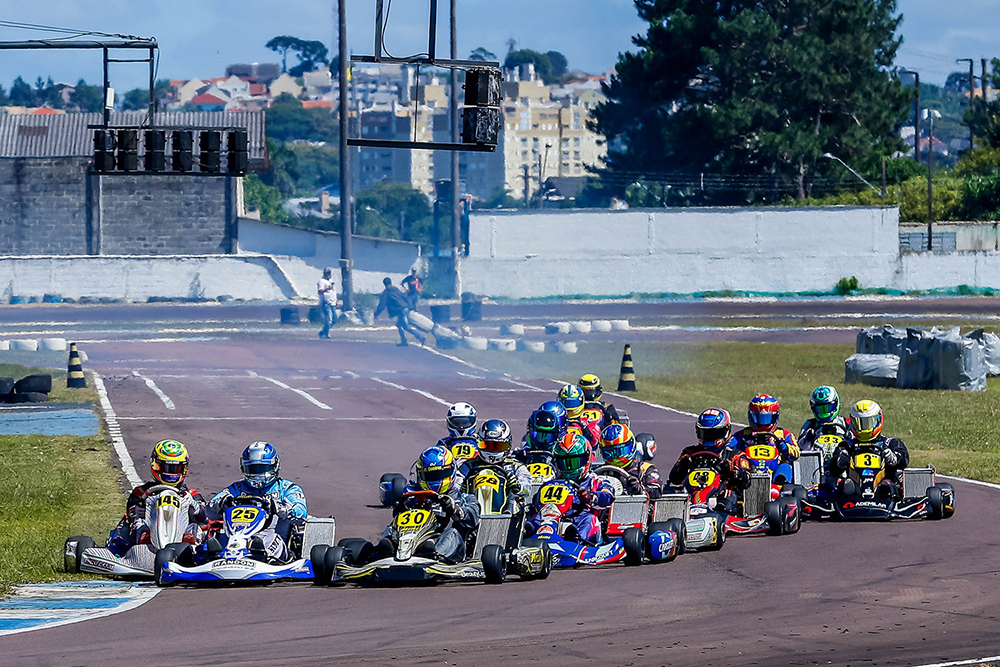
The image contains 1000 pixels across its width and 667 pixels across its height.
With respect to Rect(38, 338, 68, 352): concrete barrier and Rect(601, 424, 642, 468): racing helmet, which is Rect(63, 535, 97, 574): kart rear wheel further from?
Rect(38, 338, 68, 352): concrete barrier

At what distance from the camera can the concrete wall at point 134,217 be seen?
208 feet

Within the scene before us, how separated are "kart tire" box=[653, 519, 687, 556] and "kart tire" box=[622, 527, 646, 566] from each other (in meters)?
0.38

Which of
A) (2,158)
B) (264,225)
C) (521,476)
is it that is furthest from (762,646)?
(2,158)

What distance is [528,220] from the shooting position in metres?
61.7

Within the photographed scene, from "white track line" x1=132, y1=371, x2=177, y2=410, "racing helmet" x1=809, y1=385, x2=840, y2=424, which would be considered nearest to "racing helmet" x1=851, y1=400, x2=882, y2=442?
"racing helmet" x1=809, y1=385, x2=840, y2=424

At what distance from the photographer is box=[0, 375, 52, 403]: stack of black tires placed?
84.6ft

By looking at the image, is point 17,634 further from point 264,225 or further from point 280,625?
point 264,225

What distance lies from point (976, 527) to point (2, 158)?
58.0m

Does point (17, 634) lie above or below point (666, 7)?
below

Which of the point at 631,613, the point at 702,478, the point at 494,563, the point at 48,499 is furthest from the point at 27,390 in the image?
the point at 631,613

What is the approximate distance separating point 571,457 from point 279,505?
2.71 m

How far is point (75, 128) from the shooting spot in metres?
68.0

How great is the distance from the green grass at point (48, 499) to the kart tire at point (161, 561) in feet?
3.31

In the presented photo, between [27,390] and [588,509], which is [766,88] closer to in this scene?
[27,390]
